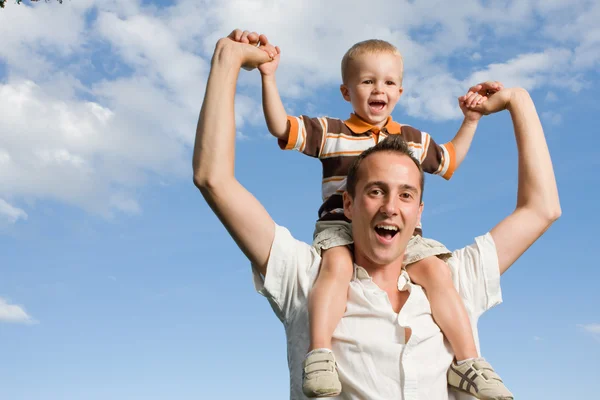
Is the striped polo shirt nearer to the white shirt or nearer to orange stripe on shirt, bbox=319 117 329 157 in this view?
orange stripe on shirt, bbox=319 117 329 157

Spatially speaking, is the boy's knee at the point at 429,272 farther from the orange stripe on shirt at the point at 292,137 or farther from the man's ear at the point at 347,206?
the orange stripe on shirt at the point at 292,137

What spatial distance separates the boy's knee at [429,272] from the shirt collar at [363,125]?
0.99 meters

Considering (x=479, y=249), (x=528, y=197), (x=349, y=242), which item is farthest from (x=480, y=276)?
(x=349, y=242)

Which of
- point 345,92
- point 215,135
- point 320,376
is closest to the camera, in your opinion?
point 320,376

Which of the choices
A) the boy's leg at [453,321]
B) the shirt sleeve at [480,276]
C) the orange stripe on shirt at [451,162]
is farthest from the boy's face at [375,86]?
the shirt sleeve at [480,276]

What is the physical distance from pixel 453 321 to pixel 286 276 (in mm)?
897

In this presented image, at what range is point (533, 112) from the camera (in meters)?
4.03

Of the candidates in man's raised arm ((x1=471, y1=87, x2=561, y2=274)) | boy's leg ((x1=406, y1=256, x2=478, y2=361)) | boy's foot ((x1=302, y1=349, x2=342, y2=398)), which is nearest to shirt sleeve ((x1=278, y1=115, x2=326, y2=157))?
boy's leg ((x1=406, y1=256, x2=478, y2=361))

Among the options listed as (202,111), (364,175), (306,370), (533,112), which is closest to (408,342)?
(306,370)

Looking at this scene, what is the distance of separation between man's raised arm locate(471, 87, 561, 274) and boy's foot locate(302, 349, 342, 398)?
4.36 ft

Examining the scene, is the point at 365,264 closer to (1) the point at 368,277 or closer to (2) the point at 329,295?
(1) the point at 368,277

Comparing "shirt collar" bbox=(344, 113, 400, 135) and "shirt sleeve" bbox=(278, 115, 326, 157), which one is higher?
"shirt collar" bbox=(344, 113, 400, 135)

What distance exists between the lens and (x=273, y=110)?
3.98m

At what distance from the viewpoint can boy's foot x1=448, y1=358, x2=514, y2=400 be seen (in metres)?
3.12
